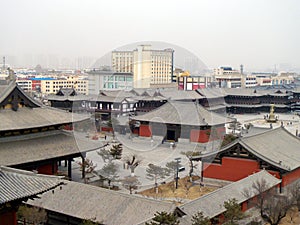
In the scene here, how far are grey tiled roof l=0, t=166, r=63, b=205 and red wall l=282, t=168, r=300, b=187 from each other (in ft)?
49.5

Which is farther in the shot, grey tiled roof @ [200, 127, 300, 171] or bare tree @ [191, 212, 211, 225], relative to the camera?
grey tiled roof @ [200, 127, 300, 171]

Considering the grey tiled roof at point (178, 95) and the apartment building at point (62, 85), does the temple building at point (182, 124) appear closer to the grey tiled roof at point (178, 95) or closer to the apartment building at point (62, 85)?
the grey tiled roof at point (178, 95)

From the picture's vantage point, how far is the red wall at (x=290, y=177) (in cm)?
2250

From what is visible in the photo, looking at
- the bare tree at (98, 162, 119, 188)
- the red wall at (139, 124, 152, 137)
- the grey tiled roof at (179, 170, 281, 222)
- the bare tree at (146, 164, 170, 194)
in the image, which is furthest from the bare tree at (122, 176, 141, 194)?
the red wall at (139, 124, 152, 137)

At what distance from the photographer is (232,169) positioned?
2345 centimetres

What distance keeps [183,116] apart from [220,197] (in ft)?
68.5

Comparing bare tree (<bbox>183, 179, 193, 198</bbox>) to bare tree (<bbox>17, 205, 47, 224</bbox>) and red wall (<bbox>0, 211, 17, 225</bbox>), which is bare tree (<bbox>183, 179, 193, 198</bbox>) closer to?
bare tree (<bbox>17, 205, 47, 224</bbox>)

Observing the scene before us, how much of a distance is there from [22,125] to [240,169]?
38.9 ft

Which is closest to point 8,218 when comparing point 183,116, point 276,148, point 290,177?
point 290,177

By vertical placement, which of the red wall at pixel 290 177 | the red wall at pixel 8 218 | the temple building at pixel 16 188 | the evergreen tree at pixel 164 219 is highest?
the temple building at pixel 16 188

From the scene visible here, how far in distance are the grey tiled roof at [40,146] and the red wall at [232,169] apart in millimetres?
6878

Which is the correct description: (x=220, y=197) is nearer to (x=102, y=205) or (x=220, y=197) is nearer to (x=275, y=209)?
→ (x=275, y=209)

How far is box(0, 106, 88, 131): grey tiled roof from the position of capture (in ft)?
68.4

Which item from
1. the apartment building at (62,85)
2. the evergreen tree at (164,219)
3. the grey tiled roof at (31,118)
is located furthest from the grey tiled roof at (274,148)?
the apartment building at (62,85)
